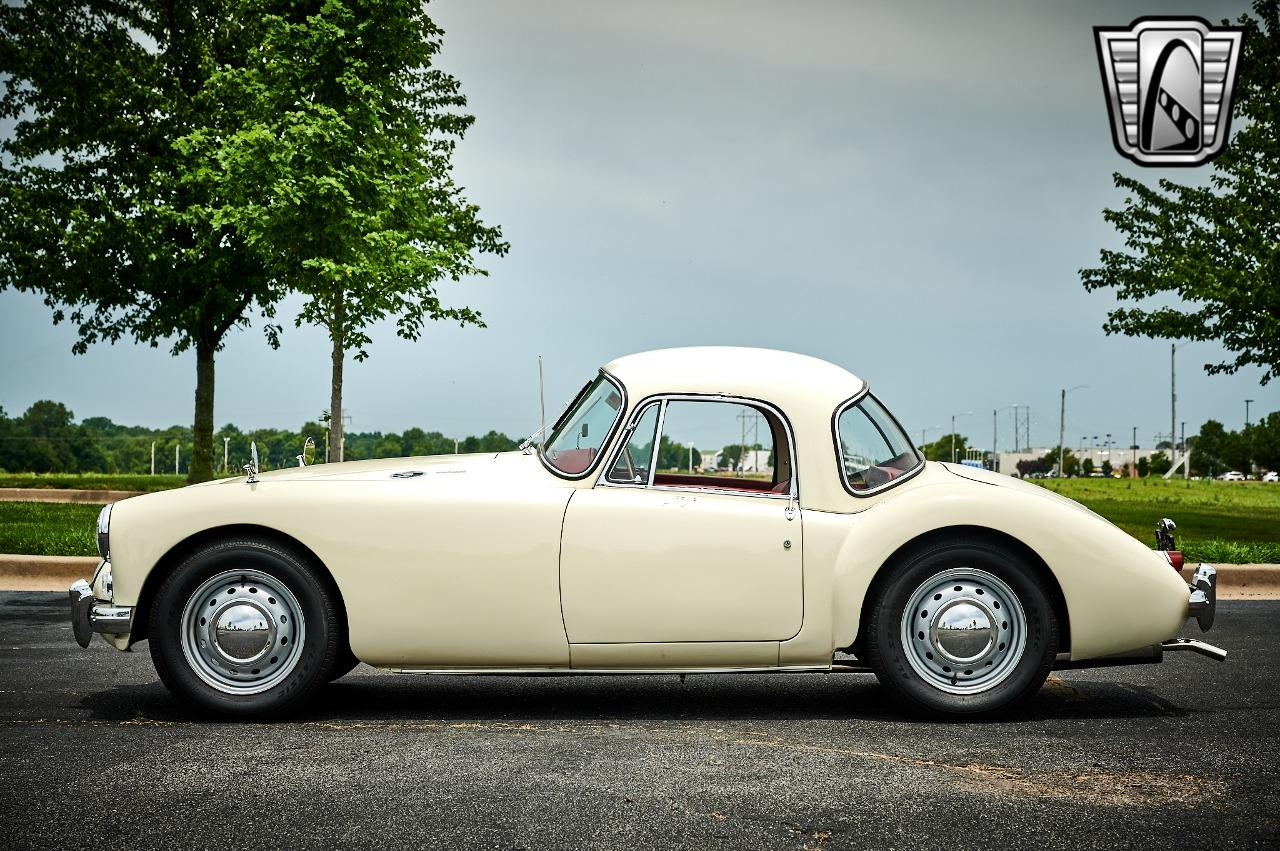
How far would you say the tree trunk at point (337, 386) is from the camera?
21.1 meters

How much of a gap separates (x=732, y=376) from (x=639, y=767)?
1984 millimetres

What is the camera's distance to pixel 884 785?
4.25 metres

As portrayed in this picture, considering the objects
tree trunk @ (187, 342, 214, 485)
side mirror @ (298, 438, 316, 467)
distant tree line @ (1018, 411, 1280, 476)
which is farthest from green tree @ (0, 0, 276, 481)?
distant tree line @ (1018, 411, 1280, 476)

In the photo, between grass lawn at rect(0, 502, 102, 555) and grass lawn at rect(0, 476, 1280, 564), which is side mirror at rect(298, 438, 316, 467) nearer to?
grass lawn at rect(0, 502, 102, 555)

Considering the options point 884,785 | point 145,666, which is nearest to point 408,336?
point 145,666

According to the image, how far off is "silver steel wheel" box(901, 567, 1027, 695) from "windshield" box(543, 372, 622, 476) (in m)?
1.65

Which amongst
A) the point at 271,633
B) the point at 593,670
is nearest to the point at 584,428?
the point at 593,670

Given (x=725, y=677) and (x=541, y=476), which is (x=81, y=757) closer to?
(x=541, y=476)

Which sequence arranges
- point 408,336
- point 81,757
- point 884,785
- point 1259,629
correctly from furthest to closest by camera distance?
point 408,336 < point 1259,629 < point 81,757 < point 884,785

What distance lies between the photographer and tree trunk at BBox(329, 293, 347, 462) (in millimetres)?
21094

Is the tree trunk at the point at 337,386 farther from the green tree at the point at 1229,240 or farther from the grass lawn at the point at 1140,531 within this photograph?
the green tree at the point at 1229,240

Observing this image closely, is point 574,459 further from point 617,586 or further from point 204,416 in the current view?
point 204,416

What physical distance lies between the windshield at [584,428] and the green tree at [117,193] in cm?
2002

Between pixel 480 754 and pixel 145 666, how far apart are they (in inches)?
130
